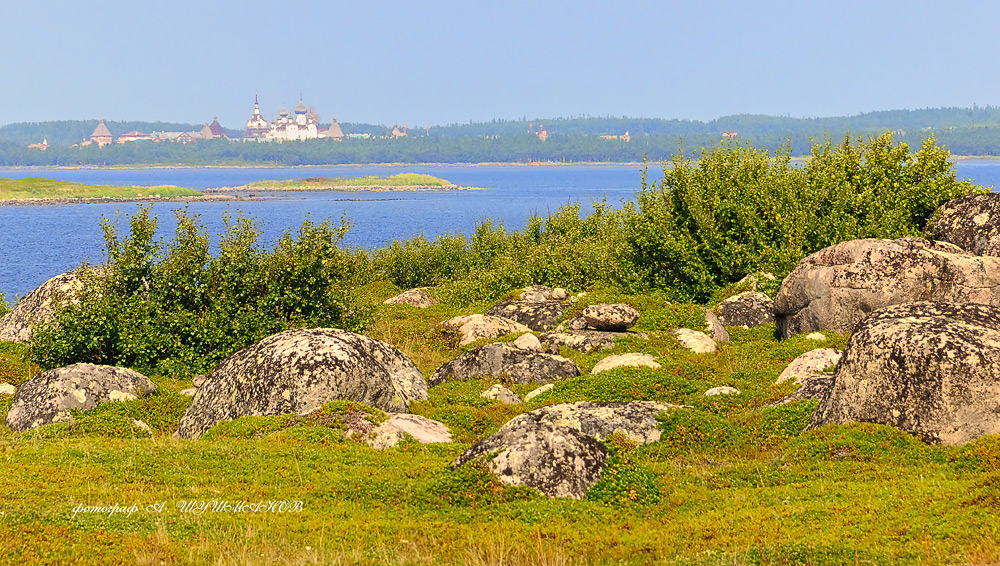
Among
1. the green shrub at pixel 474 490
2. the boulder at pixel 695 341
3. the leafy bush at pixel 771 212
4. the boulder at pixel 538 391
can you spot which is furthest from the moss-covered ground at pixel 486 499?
the leafy bush at pixel 771 212

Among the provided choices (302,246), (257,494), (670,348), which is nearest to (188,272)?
(302,246)

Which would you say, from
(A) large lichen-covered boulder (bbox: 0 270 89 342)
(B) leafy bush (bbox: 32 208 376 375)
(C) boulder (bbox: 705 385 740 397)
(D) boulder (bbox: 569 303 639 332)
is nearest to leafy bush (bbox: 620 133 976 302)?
(D) boulder (bbox: 569 303 639 332)

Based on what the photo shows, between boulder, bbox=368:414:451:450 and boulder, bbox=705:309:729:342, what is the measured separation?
16.4m

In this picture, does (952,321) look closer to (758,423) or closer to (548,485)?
(758,423)

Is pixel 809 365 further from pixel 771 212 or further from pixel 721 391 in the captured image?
pixel 771 212

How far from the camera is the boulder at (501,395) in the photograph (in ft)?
82.2

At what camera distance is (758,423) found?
20.7 metres

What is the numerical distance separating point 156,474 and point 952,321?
15.9 m

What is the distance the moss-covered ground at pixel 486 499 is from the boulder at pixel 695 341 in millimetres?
9880

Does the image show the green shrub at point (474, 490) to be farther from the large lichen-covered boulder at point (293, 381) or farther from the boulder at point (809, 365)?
the boulder at point (809, 365)

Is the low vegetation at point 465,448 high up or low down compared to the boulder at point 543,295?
up

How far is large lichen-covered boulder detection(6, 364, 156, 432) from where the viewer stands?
23453mm

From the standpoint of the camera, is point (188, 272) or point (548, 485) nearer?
point (548, 485)

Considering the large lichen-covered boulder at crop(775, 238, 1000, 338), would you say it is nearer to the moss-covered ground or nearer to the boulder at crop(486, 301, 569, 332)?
the boulder at crop(486, 301, 569, 332)
